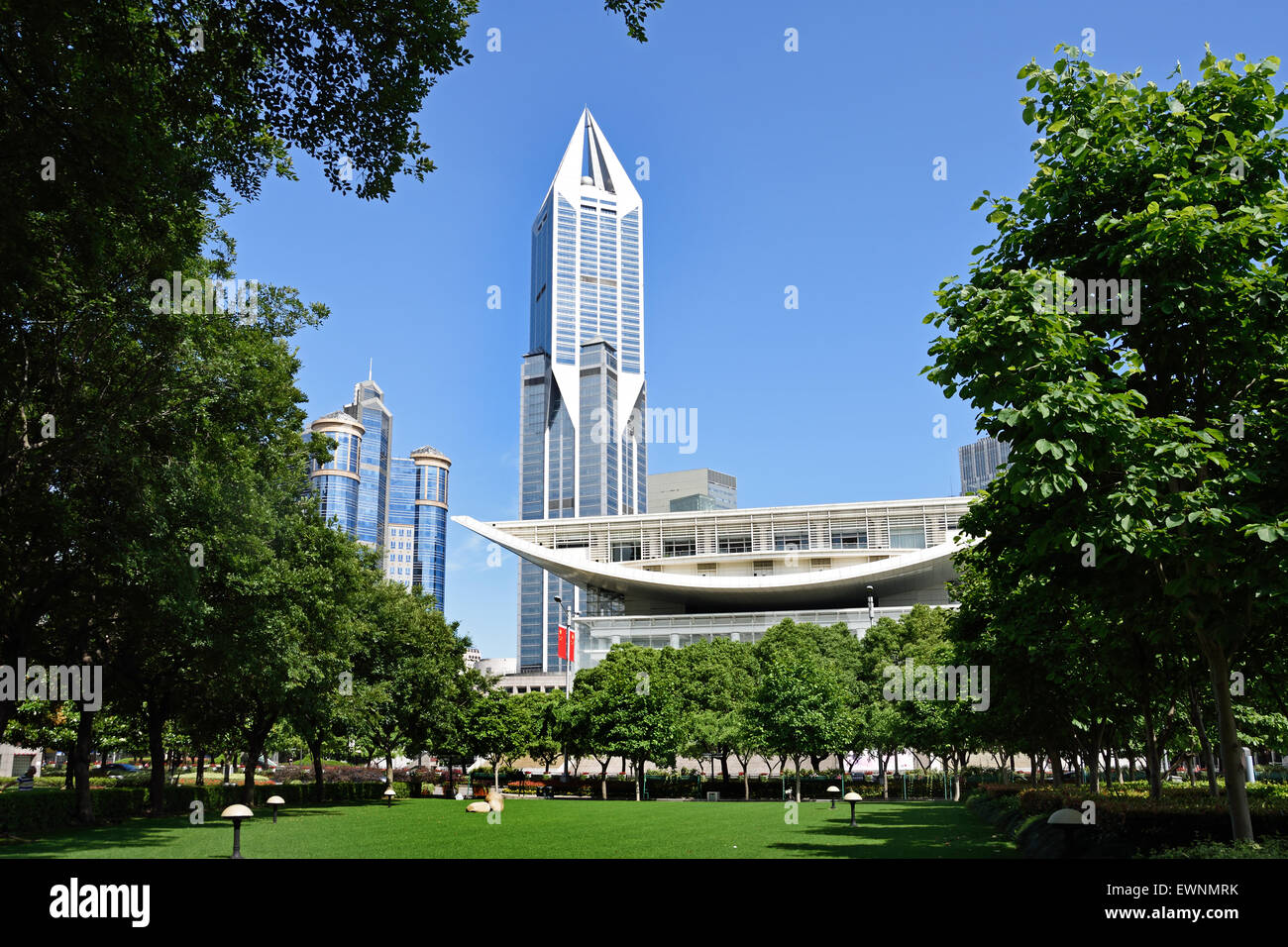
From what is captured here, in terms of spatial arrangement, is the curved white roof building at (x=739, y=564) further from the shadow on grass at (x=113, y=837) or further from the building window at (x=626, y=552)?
the shadow on grass at (x=113, y=837)

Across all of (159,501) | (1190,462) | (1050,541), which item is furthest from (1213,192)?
(159,501)

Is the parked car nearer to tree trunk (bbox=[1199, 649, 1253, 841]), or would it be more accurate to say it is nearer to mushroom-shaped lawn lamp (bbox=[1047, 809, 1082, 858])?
mushroom-shaped lawn lamp (bbox=[1047, 809, 1082, 858])

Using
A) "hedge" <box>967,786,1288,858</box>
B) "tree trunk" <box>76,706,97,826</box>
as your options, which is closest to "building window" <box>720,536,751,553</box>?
"tree trunk" <box>76,706,97,826</box>

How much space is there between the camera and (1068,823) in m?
13.7

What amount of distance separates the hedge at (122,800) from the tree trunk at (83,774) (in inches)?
11.5

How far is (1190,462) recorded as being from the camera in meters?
10.5

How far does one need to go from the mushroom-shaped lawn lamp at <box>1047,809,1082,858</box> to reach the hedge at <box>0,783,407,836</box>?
71.2 feet

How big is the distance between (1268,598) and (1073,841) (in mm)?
6053

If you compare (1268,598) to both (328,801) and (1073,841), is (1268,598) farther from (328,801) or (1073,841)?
(328,801)

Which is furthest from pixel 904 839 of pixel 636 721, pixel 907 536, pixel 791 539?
pixel 791 539

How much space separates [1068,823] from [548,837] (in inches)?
508

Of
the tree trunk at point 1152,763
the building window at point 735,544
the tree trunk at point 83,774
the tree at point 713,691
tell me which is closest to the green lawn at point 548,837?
the tree trunk at point 83,774

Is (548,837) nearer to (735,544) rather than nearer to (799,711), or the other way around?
(799,711)

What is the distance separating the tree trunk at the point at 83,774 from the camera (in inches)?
1096
